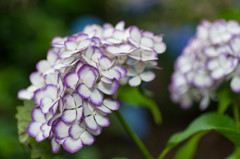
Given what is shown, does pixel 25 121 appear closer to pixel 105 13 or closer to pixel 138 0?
pixel 105 13

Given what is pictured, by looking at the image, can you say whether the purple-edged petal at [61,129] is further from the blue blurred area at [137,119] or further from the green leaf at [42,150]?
the blue blurred area at [137,119]

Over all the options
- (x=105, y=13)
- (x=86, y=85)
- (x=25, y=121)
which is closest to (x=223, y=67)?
(x=86, y=85)

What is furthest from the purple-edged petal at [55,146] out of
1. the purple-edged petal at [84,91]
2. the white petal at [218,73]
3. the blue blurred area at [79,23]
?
the blue blurred area at [79,23]

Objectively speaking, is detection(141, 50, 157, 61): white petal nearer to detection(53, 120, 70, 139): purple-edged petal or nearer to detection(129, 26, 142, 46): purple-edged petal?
detection(129, 26, 142, 46): purple-edged petal

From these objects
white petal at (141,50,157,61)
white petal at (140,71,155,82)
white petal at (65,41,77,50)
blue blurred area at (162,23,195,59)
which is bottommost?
blue blurred area at (162,23,195,59)

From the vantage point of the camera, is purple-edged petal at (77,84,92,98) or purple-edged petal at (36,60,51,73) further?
purple-edged petal at (36,60,51,73)

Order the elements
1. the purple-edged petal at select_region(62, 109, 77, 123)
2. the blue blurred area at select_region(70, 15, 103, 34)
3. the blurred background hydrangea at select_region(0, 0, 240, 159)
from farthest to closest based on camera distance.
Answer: the blue blurred area at select_region(70, 15, 103, 34) → the blurred background hydrangea at select_region(0, 0, 240, 159) → the purple-edged petal at select_region(62, 109, 77, 123)

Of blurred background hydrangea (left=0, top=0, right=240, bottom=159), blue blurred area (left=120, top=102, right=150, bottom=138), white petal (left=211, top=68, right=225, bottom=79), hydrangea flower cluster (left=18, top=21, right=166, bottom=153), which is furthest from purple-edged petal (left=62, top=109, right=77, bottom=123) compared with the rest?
blue blurred area (left=120, top=102, right=150, bottom=138)
